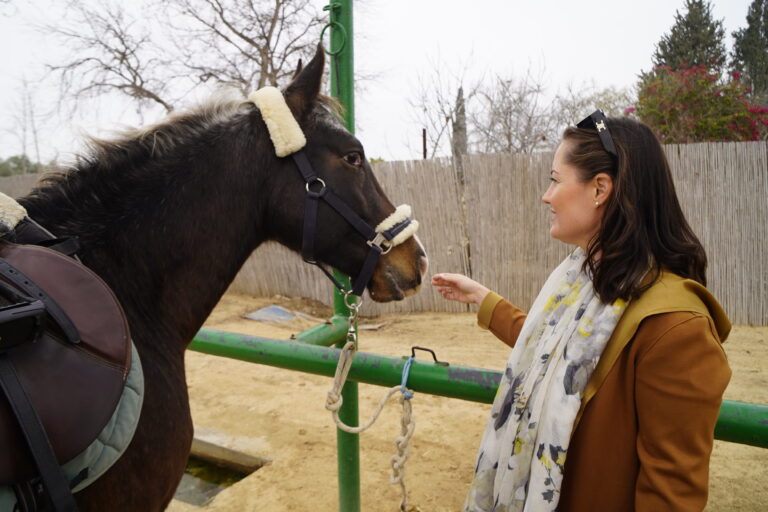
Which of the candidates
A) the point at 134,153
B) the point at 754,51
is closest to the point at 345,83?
the point at 134,153

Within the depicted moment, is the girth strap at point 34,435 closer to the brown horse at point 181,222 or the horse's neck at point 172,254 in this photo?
the brown horse at point 181,222

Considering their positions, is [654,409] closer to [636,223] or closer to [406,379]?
[636,223]

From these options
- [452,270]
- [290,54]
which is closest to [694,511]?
[452,270]

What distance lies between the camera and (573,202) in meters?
1.28

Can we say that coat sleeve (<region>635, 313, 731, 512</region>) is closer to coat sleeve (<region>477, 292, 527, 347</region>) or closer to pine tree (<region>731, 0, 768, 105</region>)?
coat sleeve (<region>477, 292, 527, 347</region>)

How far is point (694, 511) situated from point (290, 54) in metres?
14.6

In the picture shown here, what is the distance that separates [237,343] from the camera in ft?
6.88

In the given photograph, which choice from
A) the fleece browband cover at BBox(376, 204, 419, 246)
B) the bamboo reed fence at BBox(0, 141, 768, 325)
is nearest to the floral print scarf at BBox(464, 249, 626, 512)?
the fleece browband cover at BBox(376, 204, 419, 246)

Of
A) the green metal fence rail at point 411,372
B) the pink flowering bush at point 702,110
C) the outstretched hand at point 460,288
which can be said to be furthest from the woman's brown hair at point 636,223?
the pink flowering bush at point 702,110

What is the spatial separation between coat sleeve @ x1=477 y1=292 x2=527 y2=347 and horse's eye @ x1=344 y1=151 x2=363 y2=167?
0.76m

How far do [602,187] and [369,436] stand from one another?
318 cm

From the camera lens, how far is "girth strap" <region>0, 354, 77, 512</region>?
2.89 feet

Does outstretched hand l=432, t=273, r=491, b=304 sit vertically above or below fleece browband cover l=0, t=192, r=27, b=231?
below

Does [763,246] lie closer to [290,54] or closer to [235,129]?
[235,129]
